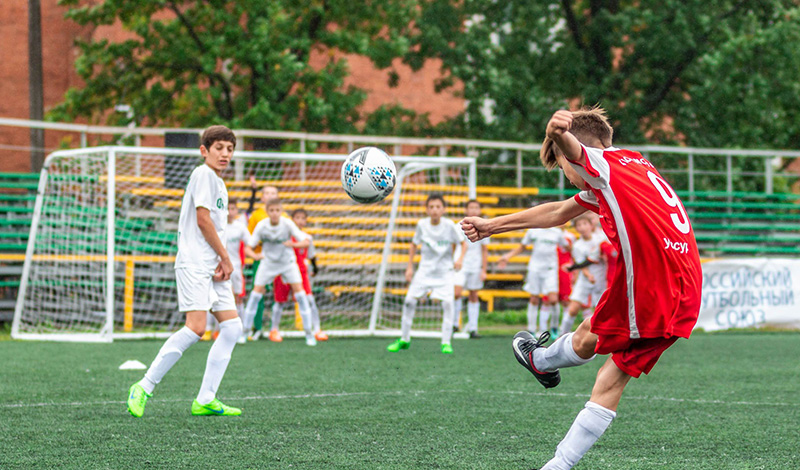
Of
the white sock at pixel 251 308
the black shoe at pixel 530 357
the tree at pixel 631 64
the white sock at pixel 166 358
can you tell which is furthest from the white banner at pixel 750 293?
the black shoe at pixel 530 357

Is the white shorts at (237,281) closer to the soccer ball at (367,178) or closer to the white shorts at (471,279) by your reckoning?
the white shorts at (471,279)

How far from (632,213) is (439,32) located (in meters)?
18.0

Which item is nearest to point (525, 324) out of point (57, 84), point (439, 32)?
point (439, 32)

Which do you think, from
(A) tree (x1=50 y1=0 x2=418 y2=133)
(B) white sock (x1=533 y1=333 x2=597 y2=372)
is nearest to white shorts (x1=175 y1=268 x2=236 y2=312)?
(B) white sock (x1=533 y1=333 x2=597 y2=372)

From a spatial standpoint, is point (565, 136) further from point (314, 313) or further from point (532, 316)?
point (532, 316)

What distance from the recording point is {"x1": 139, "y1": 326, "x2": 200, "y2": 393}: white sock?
18.7 feet

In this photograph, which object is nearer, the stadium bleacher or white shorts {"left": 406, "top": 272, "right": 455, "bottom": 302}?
white shorts {"left": 406, "top": 272, "right": 455, "bottom": 302}

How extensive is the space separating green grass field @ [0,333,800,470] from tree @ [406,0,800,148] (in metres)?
11.6

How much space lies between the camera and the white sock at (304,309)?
11.5 metres

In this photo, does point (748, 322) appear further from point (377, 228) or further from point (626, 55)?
point (626, 55)

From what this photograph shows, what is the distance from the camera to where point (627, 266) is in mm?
3693

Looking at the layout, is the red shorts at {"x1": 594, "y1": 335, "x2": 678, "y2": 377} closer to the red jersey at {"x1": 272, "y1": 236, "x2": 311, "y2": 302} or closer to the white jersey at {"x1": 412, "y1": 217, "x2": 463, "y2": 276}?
the white jersey at {"x1": 412, "y1": 217, "x2": 463, "y2": 276}

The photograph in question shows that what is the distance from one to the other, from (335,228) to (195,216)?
352 inches

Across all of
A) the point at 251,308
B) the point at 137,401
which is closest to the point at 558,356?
the point at 137,401
